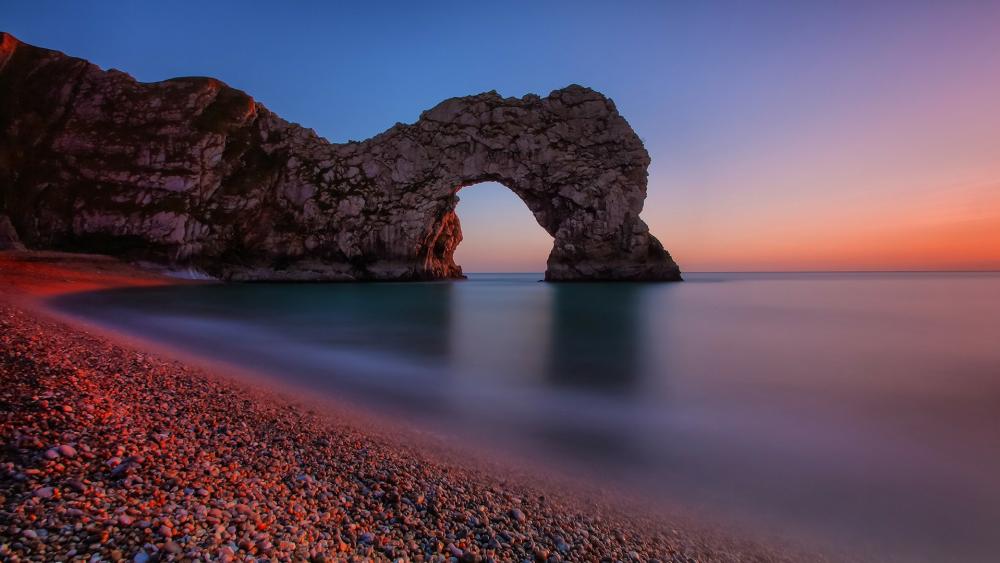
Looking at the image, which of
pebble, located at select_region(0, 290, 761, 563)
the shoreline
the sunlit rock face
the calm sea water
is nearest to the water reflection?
the calm sea water

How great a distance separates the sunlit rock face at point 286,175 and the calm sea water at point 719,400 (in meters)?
31.9

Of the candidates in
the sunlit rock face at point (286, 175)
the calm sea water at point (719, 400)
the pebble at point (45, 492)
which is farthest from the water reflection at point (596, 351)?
the sunlit rock face at point (286, 175)

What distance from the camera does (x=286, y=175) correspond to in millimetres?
49438

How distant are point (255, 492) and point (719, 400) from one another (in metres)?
7.11

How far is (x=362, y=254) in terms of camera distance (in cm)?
5012

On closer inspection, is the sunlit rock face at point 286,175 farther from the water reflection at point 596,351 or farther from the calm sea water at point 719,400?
the calm sea water at point 719,400

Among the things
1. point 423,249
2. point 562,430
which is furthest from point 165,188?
point 562,430

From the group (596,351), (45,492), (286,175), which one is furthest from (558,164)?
(45,492)

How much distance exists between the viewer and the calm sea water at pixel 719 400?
13.6 feet

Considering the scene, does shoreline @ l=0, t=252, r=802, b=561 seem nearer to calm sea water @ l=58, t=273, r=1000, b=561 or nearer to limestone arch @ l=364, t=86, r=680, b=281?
calm sea water @ l=58, t=273, r=1000, b=561

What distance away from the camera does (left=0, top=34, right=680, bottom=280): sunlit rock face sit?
135 ft

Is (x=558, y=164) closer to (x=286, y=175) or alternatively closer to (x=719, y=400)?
(x=286, y=175)

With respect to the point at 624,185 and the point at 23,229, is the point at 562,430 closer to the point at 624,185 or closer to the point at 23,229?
the point at 624,185

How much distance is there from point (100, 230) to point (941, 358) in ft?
184
